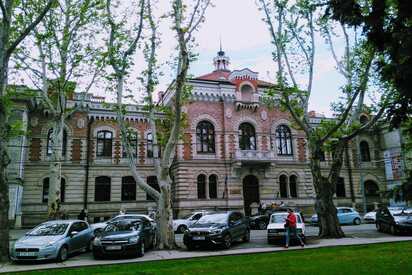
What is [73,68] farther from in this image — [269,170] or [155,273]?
[269,170]

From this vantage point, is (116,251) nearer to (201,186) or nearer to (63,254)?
(63,254)

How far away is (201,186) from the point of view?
3148cm

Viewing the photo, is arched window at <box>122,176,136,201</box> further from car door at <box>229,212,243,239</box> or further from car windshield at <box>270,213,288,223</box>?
car windshield at <box>270,213,288,223</box>

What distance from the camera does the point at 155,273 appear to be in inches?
373

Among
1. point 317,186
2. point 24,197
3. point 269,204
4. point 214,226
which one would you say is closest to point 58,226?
point 214,226

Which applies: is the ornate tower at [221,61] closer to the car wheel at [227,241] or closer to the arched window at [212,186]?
the arched window at [212,186]

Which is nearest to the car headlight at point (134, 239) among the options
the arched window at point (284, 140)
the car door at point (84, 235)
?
the car door at point (84, 235)

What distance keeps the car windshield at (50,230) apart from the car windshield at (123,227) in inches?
68.8

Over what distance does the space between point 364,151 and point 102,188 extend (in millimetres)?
29655

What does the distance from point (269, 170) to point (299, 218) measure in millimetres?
15496

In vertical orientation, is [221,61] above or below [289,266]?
above

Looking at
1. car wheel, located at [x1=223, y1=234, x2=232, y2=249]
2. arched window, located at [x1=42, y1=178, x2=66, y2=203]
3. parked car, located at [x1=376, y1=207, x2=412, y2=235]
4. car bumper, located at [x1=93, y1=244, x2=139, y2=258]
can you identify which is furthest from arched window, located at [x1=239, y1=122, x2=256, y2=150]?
car bumper, located at [x1=93, y1=244, x2=139, y2=258]

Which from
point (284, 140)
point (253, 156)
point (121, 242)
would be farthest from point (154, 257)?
point (284, 140)

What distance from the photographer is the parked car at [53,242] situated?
12531mm
